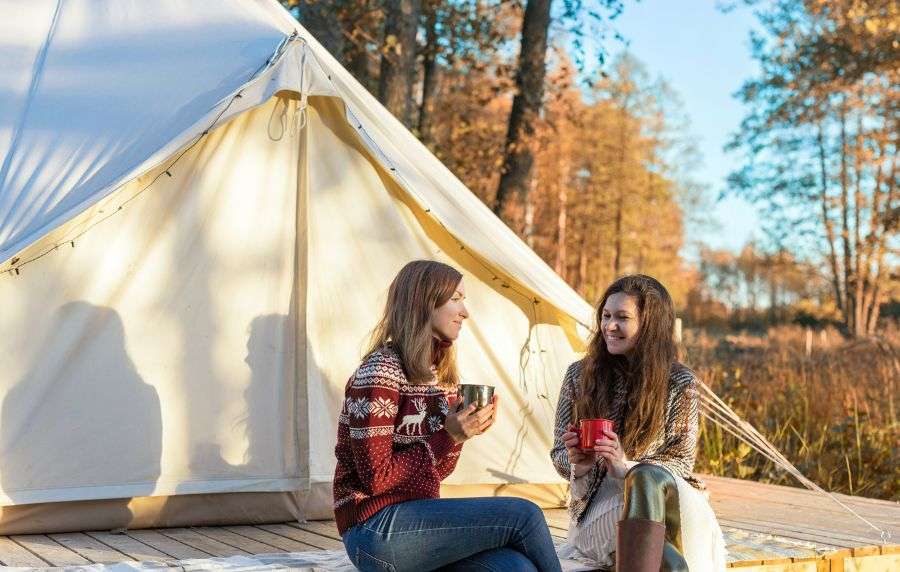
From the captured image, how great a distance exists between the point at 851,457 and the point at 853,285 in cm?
1477

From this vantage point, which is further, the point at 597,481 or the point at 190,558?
the point at 190,558

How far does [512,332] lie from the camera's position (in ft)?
15.4

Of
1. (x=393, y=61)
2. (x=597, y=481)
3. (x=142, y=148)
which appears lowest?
(x=597, y=481)

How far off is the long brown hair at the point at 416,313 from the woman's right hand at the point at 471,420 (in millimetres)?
154

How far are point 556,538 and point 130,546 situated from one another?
1.46 metres

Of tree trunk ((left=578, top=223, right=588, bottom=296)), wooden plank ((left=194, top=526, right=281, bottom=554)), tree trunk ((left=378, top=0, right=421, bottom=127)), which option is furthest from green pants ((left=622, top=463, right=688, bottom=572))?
tree trunk ((left=578, top=223, right=588, bottom=296))

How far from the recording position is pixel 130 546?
3.65 meters

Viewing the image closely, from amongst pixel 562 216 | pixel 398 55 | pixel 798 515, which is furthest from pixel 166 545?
pixel 562 216

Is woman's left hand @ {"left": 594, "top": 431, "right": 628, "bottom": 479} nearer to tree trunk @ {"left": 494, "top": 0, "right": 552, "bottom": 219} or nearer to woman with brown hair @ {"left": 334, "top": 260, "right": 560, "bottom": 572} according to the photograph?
woman with brown hair @ {"left": 334, "top": 260, "right": 560, "bottom": 572}

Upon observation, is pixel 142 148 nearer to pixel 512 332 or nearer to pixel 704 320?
pixel 512 332

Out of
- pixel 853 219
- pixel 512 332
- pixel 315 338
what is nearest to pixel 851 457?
pixel 512 332

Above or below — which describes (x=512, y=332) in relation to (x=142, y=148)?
below

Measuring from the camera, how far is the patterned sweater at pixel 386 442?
2.64 metres

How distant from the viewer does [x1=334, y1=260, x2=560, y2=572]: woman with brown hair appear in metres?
2.66
